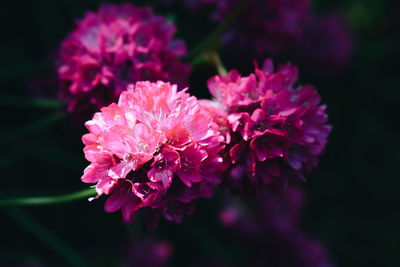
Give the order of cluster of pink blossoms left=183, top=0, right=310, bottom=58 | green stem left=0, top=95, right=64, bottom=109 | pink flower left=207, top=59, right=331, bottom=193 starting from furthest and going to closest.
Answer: green stem left=0, top=95, right=64, bottom=109 < cluster of pink blossoms left=183, top=0, right=310, bottom=58 < pink flower left=207, top=59, right=331, bottom=193

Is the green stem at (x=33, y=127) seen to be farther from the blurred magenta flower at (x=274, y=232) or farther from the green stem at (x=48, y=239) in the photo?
the blurred magenta flower at (x=274, y=232)

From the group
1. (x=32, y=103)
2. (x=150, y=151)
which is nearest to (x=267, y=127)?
(x=150, y=151)

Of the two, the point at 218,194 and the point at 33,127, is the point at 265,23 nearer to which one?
the point at 33,127

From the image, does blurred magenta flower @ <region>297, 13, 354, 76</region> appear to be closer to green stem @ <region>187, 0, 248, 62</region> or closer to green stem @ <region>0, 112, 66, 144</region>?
green stem @ <region>187, 0, 248, 62</region>

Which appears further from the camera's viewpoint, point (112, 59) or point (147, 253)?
point (147, 253)

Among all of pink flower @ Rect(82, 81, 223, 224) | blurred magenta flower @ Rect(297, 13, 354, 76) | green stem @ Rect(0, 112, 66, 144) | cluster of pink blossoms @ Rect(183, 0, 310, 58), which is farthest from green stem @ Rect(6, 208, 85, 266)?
blurred magenta flower @ Rect(297, 13, 354, 76)

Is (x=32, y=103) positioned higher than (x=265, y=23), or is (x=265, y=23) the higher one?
(x=32, y=103)

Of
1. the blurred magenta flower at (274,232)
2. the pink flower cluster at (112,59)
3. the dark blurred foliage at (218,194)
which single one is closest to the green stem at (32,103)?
the dark blurred foliage at (218,194)
